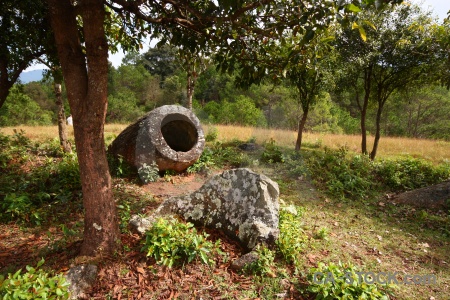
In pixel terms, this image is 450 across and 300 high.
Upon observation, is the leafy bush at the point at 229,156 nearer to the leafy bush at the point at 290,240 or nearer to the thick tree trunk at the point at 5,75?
the leafy bush at the point at 290,240

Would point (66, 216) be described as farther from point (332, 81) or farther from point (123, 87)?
point (123, 87)

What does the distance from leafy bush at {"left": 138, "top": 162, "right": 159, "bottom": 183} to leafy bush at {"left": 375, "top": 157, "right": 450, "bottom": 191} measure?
23.8 ft

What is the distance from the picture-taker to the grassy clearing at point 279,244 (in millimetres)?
3139

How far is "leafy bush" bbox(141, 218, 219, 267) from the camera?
128 inches

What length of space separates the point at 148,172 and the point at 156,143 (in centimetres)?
78

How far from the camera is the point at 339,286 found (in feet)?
9.60

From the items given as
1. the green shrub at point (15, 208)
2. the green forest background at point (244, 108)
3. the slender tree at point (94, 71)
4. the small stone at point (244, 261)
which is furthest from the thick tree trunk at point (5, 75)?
the green forest background at point (244, 108)

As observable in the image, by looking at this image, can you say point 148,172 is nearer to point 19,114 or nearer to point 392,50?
point 392,50

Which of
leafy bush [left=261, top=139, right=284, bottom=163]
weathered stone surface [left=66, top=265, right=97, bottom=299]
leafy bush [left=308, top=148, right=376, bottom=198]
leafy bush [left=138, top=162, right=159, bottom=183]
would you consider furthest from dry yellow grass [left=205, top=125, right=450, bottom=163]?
weathered stone surface [left=66, top=265, right=97, bottom=299]

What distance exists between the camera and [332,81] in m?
10.3

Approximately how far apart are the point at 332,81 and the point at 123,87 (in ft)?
94.3

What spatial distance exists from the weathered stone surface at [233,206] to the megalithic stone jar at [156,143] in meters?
2.82

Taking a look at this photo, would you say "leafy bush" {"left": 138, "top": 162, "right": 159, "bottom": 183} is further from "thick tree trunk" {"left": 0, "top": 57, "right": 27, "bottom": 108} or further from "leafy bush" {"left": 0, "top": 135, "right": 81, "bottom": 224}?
"thick tree trunk" {"left": 0, "top": 57, "right": 27, "bottom": 108}

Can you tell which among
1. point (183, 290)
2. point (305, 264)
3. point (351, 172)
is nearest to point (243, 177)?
point (305, 264)
